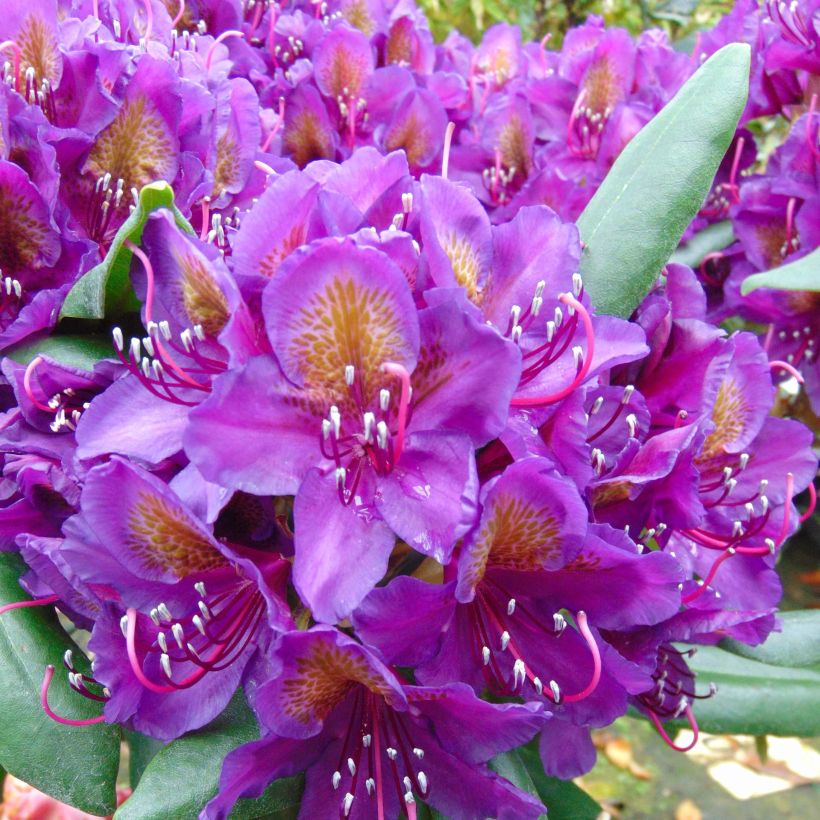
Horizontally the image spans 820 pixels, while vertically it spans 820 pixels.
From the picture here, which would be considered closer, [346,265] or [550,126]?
[346,265]

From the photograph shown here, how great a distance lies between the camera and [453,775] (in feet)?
2.00

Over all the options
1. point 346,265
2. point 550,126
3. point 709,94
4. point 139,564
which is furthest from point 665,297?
point 550,126

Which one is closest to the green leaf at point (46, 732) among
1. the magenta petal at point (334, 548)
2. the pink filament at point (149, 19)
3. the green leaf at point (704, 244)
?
the magenta petal at point (334, 548)

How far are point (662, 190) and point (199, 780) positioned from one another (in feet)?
1.77

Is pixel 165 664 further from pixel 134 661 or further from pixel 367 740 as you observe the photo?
pixel 367 740

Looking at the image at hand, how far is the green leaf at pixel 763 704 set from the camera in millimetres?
1059

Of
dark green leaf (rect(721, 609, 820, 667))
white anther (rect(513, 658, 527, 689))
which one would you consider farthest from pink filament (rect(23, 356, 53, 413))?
dark green leaf (rect(721, 609, 820, 667))

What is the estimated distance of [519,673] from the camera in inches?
22.2

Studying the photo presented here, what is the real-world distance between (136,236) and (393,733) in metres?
0.36

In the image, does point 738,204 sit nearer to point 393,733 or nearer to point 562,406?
point 562,406

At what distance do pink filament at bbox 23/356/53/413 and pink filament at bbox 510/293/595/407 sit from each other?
313mm

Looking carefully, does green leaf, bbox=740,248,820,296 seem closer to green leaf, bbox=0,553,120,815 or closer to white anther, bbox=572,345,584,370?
white anther, bbox=572,345,584,370

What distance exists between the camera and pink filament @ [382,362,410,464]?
0.52 m

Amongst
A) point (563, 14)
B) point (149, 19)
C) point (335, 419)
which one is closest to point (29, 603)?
point (335, 419)
